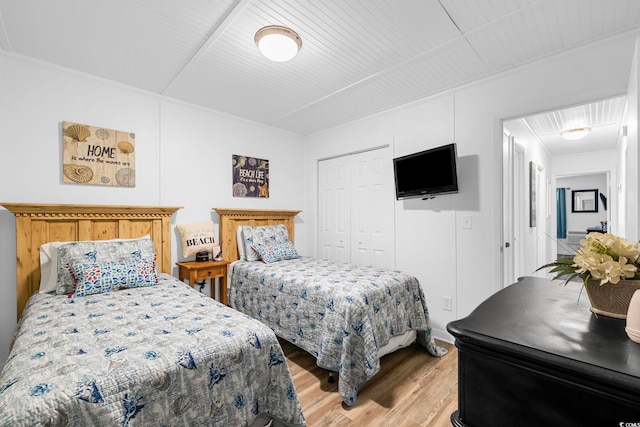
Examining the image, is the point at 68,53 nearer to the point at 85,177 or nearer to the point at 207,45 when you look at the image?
the point at 85,177

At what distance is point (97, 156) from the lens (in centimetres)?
257

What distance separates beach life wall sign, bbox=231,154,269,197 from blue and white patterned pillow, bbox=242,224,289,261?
0.48 metres

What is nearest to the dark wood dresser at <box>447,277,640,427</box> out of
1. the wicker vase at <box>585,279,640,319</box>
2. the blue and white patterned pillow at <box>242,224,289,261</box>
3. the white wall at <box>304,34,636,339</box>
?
the wicker vase at <box>585,279,640,319</box>

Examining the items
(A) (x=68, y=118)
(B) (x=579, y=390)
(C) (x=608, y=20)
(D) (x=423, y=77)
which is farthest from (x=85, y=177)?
(C) (x=608, y=20)

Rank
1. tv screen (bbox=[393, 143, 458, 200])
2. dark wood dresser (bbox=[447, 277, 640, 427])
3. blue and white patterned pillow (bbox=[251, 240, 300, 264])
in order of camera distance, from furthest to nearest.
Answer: blue and white patterned pillow (bbox=[251, 240, 300, 264])
tv screen (bbox=[393, 143, 458, 200])
dark wood dresser (bbox=[447, 277, 640, 427])

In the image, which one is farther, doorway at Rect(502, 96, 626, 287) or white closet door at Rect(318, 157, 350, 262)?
white closet door at Rect(318, 157, 350, 262)

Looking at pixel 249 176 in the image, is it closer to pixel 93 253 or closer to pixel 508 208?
pixel 93 253

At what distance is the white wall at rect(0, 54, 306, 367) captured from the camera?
221cm

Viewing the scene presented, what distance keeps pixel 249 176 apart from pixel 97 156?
62.5 inches

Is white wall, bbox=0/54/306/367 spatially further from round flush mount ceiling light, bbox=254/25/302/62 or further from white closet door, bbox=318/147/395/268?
round flush mount ceiling light, bbox=254/25/302/62

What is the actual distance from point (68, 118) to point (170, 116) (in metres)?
0.85

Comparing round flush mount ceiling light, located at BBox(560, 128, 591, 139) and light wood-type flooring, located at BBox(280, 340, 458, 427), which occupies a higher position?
round flush mount ceiling light, located at BBox(560, 128, 591, 139)

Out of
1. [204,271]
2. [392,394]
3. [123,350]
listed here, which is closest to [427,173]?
[392,394]

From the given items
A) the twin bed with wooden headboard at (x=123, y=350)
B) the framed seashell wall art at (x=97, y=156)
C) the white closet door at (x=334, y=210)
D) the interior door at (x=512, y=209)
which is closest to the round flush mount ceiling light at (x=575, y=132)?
the interior door at (x=512, y=209)
